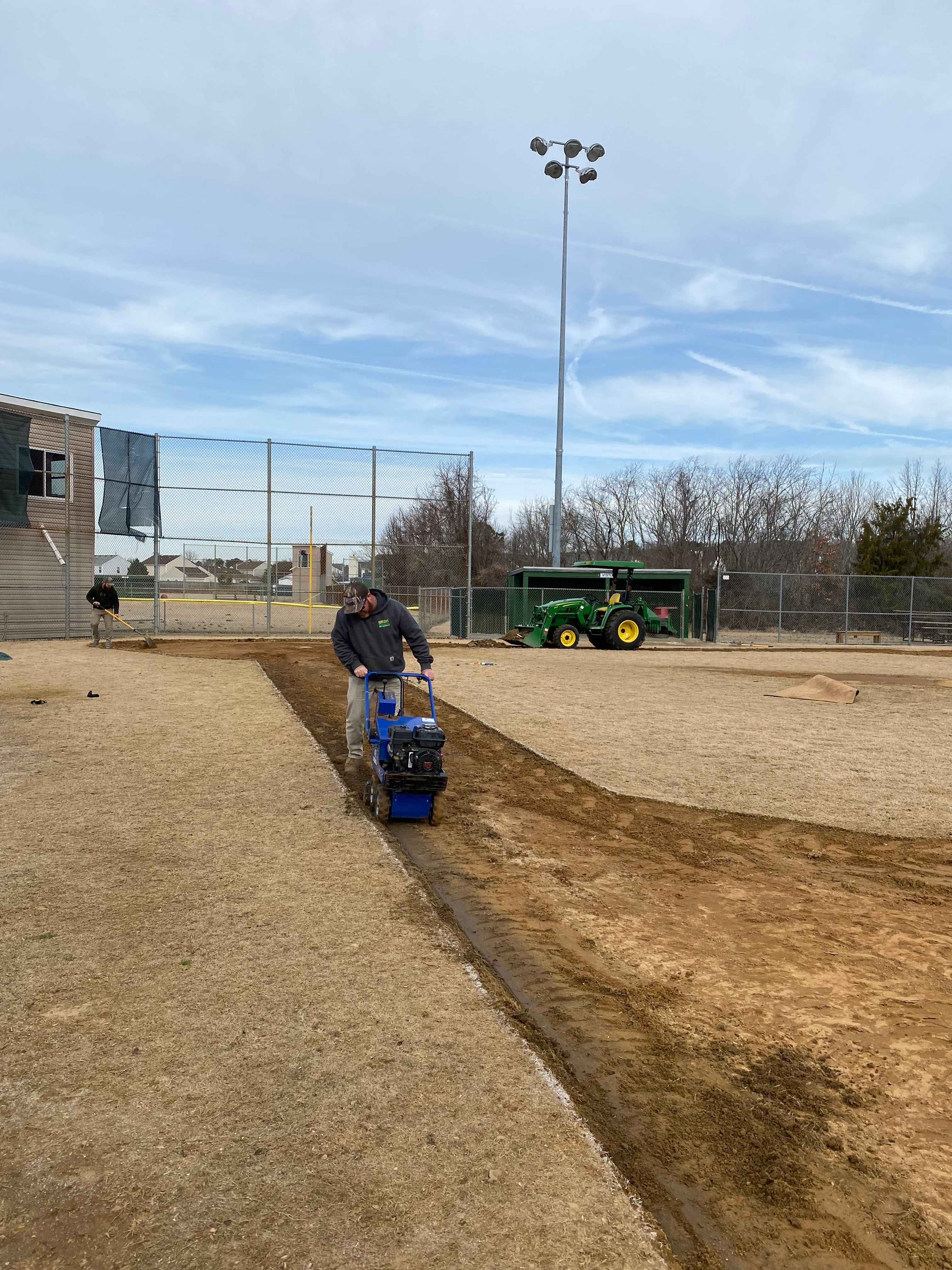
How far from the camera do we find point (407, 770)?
6488 millimetres

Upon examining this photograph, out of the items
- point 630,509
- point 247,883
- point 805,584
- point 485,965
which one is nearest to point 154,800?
point 247,883

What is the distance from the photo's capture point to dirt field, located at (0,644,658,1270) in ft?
8.10

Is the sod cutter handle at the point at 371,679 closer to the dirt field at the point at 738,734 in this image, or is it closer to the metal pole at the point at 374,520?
the dirt field at the point at 738,734

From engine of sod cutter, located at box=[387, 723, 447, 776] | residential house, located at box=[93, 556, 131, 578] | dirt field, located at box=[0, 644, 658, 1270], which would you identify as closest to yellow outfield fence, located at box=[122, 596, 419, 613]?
residential house, located at box=[93, 556, 131, 578]

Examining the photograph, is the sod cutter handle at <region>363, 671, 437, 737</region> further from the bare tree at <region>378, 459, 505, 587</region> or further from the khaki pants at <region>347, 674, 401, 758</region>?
the bare tree at <region>378, 459, 505, 587</region>

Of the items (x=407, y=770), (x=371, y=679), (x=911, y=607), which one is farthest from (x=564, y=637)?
(x=407, y=770)

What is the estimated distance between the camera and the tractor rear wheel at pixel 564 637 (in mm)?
24703

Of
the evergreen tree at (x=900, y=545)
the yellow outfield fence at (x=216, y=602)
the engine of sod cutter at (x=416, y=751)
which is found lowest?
the engine of sod cutter at (x=416, y=751)

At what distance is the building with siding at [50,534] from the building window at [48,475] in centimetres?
2

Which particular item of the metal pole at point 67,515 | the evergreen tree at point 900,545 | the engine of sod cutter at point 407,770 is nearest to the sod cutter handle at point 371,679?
the engine of sod cutter at point 407,770

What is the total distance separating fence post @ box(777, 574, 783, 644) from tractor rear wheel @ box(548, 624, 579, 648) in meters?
8.10

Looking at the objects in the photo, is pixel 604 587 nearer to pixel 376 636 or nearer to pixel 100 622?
pixel 100 622

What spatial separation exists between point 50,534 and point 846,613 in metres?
24.0

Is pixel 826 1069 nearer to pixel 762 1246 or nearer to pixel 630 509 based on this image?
pixel 762 1246
